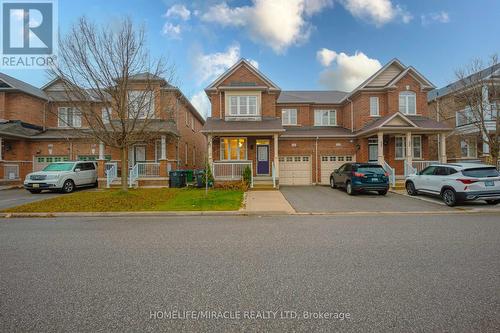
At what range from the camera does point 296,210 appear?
9766mm

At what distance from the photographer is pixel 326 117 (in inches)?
907

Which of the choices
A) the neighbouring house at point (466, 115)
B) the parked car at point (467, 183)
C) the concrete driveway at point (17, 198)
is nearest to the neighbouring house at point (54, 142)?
the concrete driveway at point (17, 198)

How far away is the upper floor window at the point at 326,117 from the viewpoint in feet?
75.3

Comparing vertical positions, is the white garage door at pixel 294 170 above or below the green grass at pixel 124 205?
above

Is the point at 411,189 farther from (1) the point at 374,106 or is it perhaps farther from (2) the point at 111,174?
(2) the point at 111,174

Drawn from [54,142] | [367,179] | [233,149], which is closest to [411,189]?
[367,179]

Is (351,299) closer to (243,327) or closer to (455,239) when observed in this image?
(243,327)

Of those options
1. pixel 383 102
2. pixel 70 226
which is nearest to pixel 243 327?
pixel 70 226

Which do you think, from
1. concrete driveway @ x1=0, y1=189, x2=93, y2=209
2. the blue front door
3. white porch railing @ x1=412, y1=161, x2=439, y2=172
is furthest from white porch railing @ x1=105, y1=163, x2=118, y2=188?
white porch railing @ x1=412, y1=161, x2=439, y2=172

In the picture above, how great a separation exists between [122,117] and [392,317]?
38.5ft

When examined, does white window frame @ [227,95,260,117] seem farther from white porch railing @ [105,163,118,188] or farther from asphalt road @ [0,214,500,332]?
asphalt road @ [0,214,500,332]

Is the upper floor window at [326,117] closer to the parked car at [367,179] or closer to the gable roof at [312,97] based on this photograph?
the gable roof at [312,97]

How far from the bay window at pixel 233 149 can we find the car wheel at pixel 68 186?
9.88 m

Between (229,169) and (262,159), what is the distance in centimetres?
290
